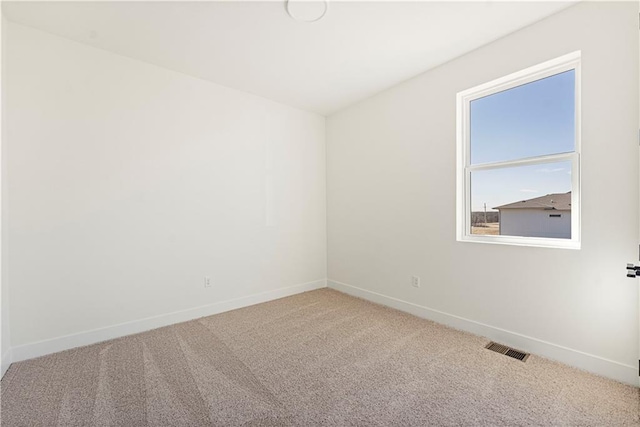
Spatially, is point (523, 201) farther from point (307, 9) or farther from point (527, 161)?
point (307, 9)

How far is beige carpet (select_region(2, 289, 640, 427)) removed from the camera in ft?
5.28

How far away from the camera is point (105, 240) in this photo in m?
2.57

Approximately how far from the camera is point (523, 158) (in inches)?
97.4

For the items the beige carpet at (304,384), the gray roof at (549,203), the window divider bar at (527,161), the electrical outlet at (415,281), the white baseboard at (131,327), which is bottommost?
the beige carpet at (304,384)

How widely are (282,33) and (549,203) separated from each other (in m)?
2.64

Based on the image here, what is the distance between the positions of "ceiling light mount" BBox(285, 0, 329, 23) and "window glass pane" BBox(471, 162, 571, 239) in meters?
2.01

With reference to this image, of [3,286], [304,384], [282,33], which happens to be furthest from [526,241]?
[3,286]

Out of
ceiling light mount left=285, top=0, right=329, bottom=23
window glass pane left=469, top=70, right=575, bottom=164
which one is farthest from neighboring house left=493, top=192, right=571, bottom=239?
ceiling light mount left=285, top=0, right=329, bottom=23

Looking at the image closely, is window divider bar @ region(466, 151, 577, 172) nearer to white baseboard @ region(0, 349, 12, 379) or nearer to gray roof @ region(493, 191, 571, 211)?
gray roof @ region(493, 191, 571, 211)

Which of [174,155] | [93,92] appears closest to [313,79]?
[174,155]

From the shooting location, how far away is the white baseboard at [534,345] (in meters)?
1.90

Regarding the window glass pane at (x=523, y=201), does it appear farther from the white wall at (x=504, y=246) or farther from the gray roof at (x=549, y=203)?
the white wall at (x=504, y=246)

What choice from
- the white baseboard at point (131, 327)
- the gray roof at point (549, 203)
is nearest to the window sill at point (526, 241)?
the gray roof at point (549, 203)

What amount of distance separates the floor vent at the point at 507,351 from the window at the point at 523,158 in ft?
2.93
